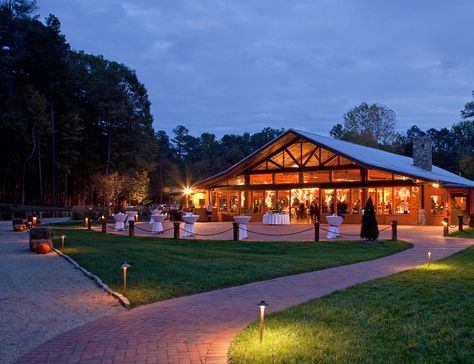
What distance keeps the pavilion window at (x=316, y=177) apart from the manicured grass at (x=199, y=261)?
1322cm

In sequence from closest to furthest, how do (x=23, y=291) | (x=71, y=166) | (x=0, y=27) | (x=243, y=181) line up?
(x=23, y=291) < (x=243, y=181) < (x=0, y=27) < (x=71, y=166)

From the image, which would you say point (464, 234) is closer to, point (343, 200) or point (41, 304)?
point (343, 200)

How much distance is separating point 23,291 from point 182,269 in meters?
3.28

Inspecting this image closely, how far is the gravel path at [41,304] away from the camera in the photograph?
5.62 m

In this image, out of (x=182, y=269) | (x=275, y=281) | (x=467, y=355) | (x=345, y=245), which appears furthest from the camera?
(x=345, y=245)

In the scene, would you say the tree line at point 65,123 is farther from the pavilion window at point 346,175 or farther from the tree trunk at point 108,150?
the pavilion window at point 346,175

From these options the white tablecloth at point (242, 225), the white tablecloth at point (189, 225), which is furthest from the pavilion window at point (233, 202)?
the white tablecloth at point (242, 225)

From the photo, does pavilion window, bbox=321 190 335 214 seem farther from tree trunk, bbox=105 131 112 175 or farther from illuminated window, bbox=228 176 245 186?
tree trunk, bbox=105 131 112 175

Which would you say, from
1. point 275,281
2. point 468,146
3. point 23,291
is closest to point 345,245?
point 275,281

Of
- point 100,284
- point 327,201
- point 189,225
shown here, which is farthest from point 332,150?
point 100,284

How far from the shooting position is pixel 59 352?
5.03 m

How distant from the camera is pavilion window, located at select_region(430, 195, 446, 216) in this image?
2648cm

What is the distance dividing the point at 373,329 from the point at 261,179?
26904mm

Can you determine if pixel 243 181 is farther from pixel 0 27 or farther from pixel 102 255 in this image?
pixel 0 27
